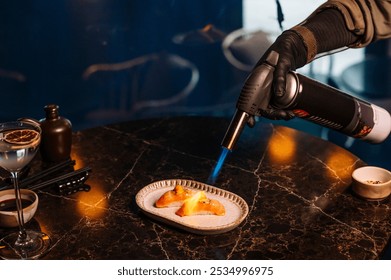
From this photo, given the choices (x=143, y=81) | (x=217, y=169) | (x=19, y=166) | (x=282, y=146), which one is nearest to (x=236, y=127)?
(x=217, y=169)

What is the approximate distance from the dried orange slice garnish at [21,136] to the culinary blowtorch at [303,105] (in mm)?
631

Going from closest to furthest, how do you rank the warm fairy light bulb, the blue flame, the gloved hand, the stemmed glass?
the stemmed glass → the gloved hand → the blue flame → the warm fairy light bulb

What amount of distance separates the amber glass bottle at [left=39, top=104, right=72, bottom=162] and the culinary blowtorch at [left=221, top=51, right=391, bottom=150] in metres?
0.72

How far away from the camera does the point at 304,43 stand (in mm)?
2119

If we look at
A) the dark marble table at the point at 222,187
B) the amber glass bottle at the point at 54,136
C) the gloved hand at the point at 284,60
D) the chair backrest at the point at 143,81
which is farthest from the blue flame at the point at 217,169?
the chair backrest at the point at 143,81

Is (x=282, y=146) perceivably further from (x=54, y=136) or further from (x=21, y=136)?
(x=21, y=136)

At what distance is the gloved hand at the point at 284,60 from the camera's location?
6.16 feet

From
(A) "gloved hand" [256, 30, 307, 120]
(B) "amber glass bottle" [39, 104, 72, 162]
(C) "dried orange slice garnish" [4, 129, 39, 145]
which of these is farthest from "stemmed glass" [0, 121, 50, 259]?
(A) "gloved hand" [256, 30, 307, 120]

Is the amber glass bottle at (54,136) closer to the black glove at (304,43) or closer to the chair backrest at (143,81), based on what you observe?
the black glove at (304,43)

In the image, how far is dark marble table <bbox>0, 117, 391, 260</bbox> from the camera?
1.80 meters

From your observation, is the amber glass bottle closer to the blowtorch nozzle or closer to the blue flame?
the blue flame

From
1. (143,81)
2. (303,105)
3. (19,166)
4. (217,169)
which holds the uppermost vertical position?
(303,105)

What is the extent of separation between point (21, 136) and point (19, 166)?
10cm

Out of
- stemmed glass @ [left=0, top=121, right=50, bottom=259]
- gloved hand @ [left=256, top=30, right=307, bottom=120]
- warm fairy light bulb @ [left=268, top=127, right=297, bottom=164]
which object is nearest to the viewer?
stemmed glass @ [left=0, top=121, right=50, bottom=259]
